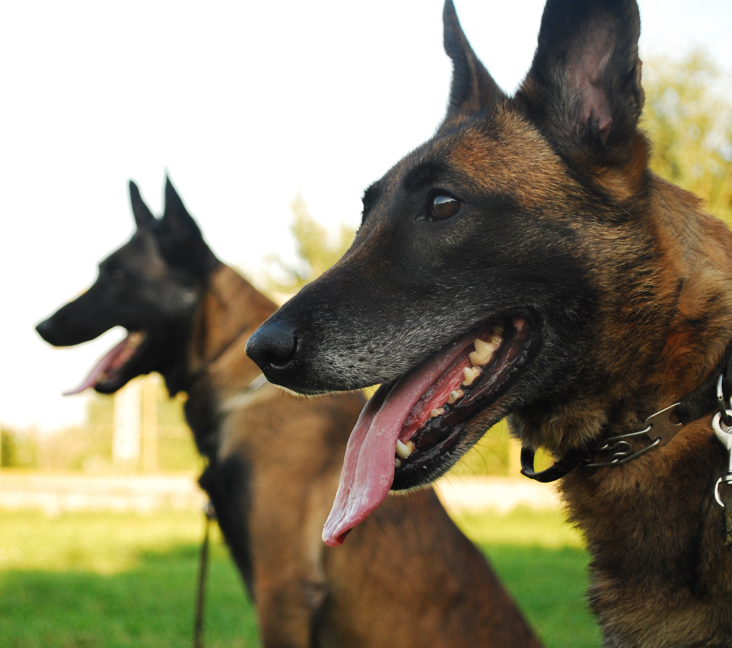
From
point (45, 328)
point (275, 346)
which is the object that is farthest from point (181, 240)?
point (275, 346)

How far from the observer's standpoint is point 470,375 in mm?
1766

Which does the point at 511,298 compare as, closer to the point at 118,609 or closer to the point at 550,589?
the point at 118,609

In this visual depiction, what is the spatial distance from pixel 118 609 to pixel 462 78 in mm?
4374

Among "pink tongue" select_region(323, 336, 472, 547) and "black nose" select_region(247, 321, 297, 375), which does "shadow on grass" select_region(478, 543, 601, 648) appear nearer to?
"pink tongue" select_region(323, 336, 472, 547)

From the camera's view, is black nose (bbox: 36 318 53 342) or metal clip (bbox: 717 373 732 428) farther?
black nose (bbox: 36 318 53 342)

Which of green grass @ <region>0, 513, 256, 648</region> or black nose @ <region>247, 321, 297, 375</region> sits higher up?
black nose @ <region>247, 321, 297, 375</region>

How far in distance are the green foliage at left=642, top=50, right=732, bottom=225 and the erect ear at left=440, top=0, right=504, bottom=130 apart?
13.5 metres

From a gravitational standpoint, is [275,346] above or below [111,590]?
above

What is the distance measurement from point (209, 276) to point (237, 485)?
1.38 m

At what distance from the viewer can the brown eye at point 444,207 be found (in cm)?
182

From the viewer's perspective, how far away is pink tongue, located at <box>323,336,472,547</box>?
5.42ft

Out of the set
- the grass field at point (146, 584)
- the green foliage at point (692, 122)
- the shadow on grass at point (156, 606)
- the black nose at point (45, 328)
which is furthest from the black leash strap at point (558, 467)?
the green foliage at point (692, 122)

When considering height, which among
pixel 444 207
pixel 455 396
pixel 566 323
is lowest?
pixel 455 396

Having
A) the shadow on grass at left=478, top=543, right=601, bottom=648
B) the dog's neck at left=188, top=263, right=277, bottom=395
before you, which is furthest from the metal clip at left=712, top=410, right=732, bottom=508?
the dog's neck at left=188, top=263, right=277, bottom=395
